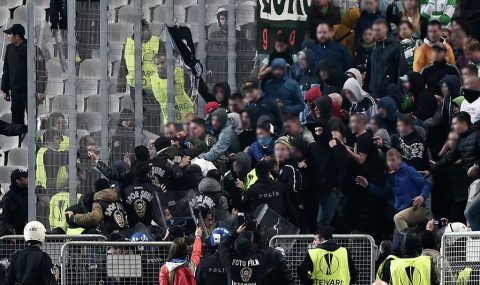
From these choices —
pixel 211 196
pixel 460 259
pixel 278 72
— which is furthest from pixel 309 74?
pixel 460 259

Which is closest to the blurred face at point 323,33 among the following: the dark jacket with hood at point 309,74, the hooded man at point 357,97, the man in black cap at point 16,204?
the dark jacket with hood at point 309,74

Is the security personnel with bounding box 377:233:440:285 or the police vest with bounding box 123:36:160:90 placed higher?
the police vest with bounding box 123:36:160:90

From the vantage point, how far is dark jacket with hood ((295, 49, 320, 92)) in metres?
29.8

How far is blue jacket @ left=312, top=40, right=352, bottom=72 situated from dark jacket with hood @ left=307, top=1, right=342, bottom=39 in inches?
27.9

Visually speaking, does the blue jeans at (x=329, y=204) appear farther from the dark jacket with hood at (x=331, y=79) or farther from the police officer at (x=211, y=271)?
the police officer at (x=211, y=271)

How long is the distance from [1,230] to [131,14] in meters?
3.57

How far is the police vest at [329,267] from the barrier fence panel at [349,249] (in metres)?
0.65

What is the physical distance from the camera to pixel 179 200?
2761 cm

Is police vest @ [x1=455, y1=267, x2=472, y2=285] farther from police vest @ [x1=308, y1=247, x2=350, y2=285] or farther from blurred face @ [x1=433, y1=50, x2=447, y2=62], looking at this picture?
blurred face @ [x1=433, y1=50, x2=447, y2=62]

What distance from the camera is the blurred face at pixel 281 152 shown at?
27.9 m

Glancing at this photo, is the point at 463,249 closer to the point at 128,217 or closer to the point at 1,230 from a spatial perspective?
the point at 128,217

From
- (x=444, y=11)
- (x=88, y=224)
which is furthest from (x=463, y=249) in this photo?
(x=444, y=11)

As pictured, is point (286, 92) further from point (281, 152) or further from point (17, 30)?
point (17, 30)

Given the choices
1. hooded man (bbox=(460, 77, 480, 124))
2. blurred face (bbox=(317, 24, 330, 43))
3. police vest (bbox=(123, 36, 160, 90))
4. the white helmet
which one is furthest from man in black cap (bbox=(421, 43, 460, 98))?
the white helmet
